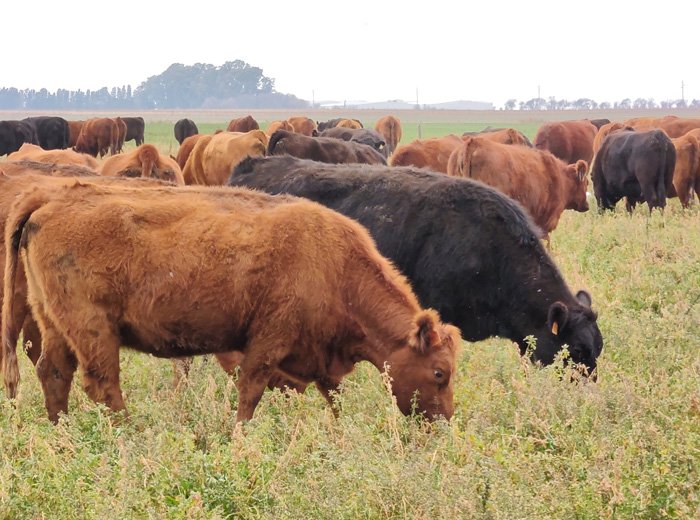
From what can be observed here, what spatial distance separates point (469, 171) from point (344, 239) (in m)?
7.60

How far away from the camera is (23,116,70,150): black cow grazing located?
43.5 meters

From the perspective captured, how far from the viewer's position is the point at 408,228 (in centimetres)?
806

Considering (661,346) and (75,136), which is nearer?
(661,346)

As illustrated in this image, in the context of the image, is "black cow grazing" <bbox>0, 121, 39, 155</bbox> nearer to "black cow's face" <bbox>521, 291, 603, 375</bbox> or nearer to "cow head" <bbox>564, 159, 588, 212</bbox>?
"cow head" <bbox>564, 159, 588, 212</bbox>

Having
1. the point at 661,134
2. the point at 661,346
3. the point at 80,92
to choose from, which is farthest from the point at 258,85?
the point at 661,346

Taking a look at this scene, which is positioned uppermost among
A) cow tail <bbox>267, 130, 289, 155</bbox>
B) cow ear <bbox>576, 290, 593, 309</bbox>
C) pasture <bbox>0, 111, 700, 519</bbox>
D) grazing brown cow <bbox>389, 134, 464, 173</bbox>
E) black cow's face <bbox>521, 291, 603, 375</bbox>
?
cow tail <bbox>267, 130, 289, 155</bbox>

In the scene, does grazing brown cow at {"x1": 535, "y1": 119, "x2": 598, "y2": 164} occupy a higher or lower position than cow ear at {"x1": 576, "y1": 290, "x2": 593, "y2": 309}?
higher

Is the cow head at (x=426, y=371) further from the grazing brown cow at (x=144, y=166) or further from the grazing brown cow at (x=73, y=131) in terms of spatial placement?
the grazing brown cow at (x=73, y=131)

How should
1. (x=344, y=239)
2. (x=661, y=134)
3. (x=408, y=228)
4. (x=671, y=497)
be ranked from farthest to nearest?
(x=661, y=134), (x=408, y=228), (x=344, y=239), (x=671, y=497)

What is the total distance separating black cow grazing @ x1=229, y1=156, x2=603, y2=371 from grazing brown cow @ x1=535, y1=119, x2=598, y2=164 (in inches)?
872

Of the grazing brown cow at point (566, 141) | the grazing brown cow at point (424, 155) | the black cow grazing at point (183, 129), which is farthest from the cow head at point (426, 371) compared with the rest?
the black cow grazing at point (183, 129)

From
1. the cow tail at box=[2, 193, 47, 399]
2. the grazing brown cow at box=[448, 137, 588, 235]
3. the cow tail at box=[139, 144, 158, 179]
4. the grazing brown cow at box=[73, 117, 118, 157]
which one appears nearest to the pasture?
the cow tail at box=[2, 193, 47, 399]

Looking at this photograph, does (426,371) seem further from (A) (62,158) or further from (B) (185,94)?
(B) (185,94)

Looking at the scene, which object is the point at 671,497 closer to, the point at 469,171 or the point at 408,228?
the point at 408,228
